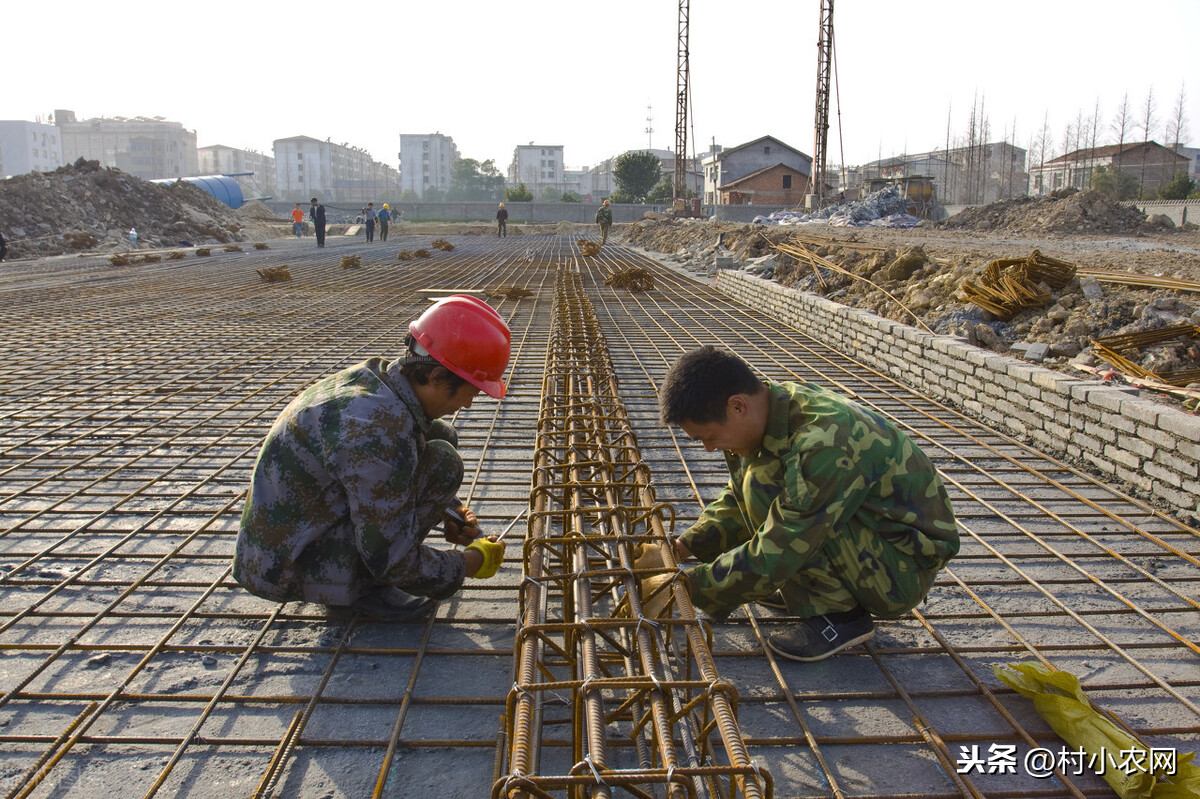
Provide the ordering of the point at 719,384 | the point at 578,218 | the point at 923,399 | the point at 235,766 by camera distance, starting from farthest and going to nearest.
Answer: the point at 578,218, the point at 923,399, the point at 719,384, the point at 235,766

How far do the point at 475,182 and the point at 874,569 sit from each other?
2731 inches

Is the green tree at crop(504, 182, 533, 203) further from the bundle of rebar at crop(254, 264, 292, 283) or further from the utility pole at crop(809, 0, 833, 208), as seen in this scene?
the bundle of rebar at crop(254, 264, 292, 283)

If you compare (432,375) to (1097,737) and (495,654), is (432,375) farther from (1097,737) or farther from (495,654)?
(1097,737)

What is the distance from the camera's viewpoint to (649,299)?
9484mm

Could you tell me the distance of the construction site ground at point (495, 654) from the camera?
1726 mm

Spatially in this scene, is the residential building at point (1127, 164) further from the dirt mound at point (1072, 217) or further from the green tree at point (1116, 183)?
the dirt mound at point (1072, 217)

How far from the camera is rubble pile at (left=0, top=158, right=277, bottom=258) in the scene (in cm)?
1781

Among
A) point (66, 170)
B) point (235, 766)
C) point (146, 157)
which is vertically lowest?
point (235, 766)

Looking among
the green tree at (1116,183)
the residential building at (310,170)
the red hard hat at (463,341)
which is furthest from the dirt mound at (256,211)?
the residential building at (310,170)

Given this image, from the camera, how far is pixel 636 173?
4578 cm

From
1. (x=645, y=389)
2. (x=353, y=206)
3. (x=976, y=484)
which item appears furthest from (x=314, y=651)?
(x=353, y=206)

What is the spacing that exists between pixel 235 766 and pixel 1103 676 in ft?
7.15

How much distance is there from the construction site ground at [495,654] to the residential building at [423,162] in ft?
281

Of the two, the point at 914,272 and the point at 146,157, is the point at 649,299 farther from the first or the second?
the point at 146,157
